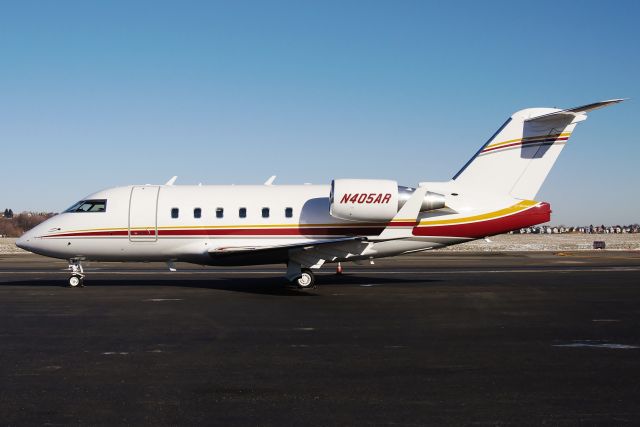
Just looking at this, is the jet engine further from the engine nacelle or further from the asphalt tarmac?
the asphalt tarmac

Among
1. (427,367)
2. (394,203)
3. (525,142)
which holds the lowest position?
(427,367)

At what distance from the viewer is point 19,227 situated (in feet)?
428

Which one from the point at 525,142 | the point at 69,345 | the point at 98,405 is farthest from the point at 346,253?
the point at 98,405

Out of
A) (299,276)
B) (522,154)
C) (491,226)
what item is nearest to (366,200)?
→ (299,276)

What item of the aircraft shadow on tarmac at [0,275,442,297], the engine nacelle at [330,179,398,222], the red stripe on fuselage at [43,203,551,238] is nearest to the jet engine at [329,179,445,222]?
the engine nacelle at [330,179,398,222]

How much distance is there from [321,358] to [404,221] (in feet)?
35.2

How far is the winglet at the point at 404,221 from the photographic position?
62.1 ft

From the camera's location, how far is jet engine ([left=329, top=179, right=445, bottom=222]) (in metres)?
18.9

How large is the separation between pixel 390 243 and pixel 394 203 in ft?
4.95

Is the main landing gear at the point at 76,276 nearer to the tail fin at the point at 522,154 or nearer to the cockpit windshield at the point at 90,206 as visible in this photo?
the cockpit windshield at the point at 90,206

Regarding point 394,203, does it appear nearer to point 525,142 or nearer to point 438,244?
point 438,244

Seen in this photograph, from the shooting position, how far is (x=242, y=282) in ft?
72.8

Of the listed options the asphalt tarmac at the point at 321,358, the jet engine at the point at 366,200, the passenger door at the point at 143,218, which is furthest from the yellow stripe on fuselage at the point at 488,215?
the passenger door at the point at 143,218

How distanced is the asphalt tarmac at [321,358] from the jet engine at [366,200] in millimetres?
2472
